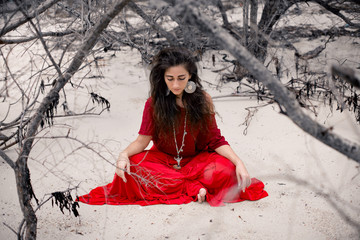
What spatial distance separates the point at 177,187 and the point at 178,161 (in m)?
0.24

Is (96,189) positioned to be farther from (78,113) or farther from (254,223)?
(78,113)

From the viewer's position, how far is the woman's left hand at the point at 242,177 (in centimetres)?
237

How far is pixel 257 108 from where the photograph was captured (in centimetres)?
384

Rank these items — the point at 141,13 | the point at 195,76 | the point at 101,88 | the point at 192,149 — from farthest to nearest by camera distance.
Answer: the point at 101,88, the point at 141,13, the point at 192,149, the point at 195,76

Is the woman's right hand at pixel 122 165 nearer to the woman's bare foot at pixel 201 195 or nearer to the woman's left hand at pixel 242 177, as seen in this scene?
the woman's bare foot at pixel 201 195

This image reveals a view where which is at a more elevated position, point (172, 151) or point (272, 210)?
point (172, 151)

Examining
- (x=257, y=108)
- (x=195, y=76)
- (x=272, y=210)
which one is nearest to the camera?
(x=272, y=210)

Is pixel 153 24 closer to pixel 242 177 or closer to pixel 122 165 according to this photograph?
pixel 122 165

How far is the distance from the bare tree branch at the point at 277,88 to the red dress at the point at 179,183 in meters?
1.51

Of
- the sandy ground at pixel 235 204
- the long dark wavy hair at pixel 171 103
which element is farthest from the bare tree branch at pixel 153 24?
the long dark wavy hair at pixel 171 103

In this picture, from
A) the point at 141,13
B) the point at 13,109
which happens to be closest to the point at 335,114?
the point at 141,13

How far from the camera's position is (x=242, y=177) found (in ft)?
7.83

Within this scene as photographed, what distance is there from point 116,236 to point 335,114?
257 centimetres

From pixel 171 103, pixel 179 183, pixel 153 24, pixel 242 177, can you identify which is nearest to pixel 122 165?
pixel 179 183
